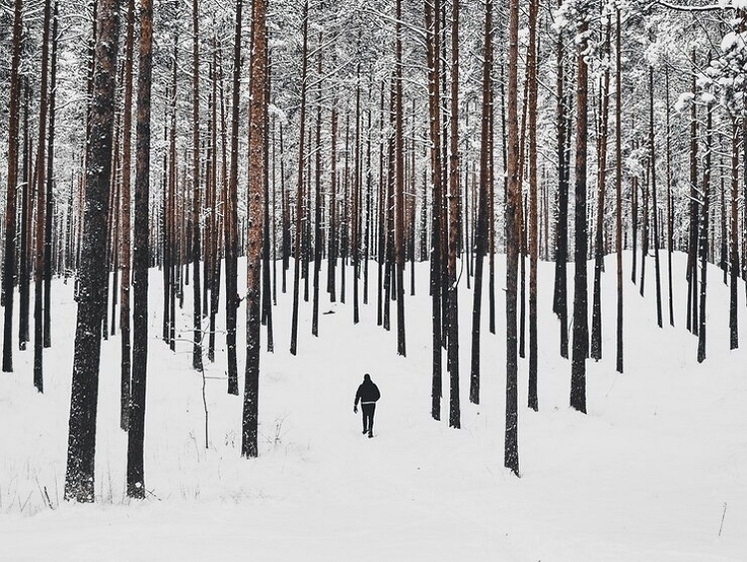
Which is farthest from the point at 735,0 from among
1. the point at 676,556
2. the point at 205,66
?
the point at 205,66

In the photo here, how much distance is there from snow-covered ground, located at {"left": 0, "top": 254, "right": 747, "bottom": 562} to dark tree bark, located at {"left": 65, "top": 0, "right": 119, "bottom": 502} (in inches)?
23.2

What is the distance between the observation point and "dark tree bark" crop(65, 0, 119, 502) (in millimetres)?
7629

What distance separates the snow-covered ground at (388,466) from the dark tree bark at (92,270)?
1.93 feet

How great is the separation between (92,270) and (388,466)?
670 centimetres

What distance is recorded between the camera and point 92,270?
25.2 feet

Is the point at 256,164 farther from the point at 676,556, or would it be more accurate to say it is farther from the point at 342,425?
the point at 676,556

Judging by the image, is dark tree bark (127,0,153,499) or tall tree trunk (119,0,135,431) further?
tall tree trunk (119,0,135,431)

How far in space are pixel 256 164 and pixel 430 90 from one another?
6.59 m

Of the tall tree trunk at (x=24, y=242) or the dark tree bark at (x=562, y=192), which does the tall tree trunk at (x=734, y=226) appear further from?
the tall tree trunk at (x=24, y=242)

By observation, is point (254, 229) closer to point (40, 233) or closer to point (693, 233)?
point (40, 233)

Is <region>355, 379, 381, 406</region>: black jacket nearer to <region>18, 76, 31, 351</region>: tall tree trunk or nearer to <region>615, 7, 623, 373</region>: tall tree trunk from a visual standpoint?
<region>615, 7, 623, 373</region>: tall tree trunk

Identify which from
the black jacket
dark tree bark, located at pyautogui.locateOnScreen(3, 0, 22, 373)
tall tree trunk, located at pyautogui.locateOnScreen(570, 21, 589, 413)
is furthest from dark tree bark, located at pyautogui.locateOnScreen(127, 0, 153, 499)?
tall tree trunk, located at pyautogui.locateOnScreen(570, 21, 589, 413)

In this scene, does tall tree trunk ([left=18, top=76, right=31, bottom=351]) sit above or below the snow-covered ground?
above

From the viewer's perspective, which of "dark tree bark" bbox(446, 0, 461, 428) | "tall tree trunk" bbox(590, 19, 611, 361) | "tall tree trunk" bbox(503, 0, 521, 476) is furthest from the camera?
"tall tree trunk" bbox(590, 19, 611, 361)
